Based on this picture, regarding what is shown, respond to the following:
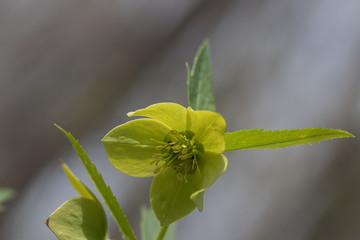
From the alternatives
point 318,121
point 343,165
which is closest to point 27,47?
point 318,121

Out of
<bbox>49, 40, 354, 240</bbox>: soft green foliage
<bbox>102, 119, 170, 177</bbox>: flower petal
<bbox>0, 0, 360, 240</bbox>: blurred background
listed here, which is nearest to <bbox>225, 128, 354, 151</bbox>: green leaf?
<bbox>49, 40, 354, 240</bbox>: soft green foliage

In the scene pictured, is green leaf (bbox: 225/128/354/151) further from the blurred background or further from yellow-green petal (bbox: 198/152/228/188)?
the blurred background

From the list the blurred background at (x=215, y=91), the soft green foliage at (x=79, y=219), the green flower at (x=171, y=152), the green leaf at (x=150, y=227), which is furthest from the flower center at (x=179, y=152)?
Result: the blurred background at (x=215, y=91)

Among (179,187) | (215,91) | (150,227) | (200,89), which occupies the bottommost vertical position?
(215,91)

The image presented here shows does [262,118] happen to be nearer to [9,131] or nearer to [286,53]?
[286,53]

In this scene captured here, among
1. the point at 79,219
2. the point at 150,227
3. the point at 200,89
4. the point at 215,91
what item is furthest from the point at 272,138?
the point at 215,91

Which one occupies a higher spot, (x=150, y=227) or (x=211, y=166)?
(x=211, y=166)

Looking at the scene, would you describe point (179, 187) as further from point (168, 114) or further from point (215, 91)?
point (215, 91)
